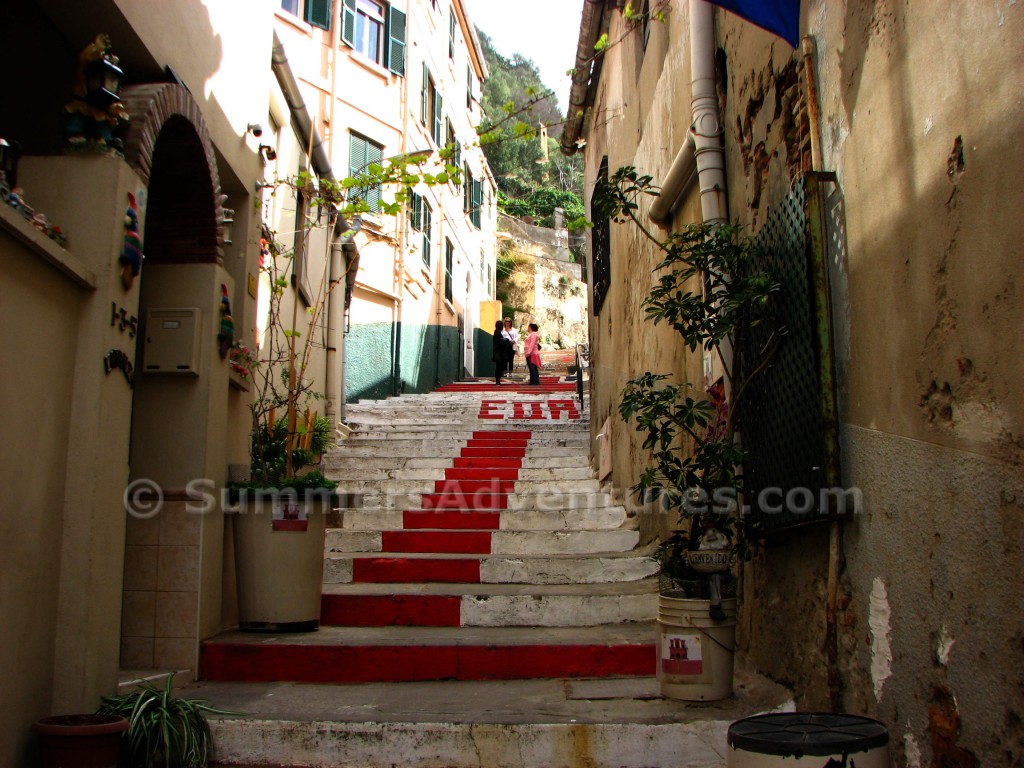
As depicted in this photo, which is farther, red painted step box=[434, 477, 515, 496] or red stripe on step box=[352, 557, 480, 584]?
red painted step box=[434, 477, 515, 496]

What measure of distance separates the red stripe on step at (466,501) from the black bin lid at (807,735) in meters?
5.04

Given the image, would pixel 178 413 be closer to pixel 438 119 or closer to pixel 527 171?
pixel 438 119

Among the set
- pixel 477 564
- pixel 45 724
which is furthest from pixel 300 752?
pixel 477 564

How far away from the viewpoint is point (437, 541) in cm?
667

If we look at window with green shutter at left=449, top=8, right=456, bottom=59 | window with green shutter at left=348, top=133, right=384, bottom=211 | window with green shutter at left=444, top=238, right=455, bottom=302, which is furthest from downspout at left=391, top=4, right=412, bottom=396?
window with green shutter at left=449, top=8, right=456, bottom=59

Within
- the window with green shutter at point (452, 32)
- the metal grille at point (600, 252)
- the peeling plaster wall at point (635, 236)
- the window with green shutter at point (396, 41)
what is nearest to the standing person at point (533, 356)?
the window with green shutter at point (396, 41)

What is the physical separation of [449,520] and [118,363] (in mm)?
3609

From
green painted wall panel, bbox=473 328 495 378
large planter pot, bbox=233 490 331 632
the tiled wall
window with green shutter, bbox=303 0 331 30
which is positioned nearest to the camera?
the tiled wall

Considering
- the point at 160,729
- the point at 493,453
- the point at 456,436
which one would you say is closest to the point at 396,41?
the point at 456,436

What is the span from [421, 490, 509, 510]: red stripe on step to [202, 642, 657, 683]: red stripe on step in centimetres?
277

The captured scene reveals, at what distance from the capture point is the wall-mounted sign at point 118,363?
152 inches

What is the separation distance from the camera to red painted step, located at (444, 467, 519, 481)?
849cm

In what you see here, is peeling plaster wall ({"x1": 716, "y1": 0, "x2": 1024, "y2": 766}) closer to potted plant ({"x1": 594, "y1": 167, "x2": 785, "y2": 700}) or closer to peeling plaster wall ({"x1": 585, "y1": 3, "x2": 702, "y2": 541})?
potted plant ({"x1": 594, "y1": 167, "x2": 785, "y2": 700})

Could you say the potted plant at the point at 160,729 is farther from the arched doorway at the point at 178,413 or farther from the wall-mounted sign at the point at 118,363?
the wall-mounted sign at the point at 118,363
